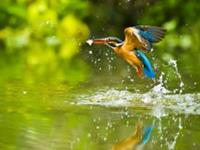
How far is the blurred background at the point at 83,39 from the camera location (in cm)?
792

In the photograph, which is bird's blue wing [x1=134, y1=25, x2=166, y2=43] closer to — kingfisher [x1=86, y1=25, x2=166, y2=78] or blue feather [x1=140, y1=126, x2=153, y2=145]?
kingfisher [x1=86, y1=25, x2=166, y2=78]

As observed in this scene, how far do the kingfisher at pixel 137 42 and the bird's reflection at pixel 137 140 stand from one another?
91 cm

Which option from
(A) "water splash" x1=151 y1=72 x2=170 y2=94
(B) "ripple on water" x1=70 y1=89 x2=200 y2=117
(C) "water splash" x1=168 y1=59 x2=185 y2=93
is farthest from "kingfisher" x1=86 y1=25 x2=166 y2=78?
(C) "water splash" x1=168 y1=59 x2=185 y2=93

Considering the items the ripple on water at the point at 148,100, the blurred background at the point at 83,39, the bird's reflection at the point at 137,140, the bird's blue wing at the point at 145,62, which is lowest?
the bird's reflection at the point at 137,140

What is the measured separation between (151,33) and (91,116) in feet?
2.82

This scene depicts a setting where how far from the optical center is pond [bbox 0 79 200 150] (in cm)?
491

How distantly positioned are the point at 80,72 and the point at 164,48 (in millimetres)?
2895

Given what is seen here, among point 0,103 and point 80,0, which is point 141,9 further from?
point 0,103

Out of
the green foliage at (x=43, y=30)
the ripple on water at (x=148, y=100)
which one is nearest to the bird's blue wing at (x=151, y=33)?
the ripple on water at (x=148, y=100)

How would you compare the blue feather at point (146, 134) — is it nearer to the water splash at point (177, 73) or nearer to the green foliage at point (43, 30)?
the water splash at point (177, 73)

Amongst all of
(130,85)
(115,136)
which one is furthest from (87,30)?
(115,136)

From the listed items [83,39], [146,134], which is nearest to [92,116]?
[146,134]

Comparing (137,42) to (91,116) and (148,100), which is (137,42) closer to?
(148,100)

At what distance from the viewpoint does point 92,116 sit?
18.7ft
